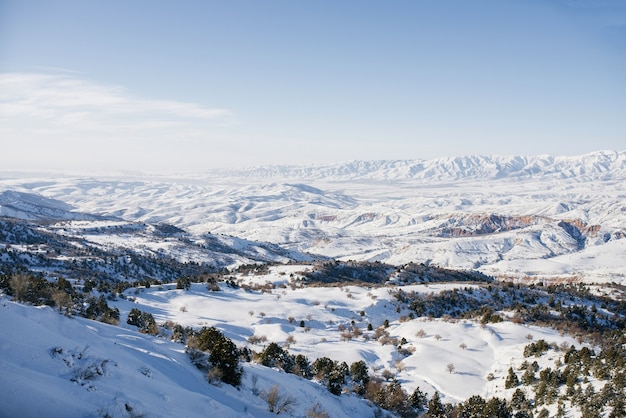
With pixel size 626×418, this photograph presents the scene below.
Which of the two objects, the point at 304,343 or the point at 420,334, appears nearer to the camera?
the point at 304,343

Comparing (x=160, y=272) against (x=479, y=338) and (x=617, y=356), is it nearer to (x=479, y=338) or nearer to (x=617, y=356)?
(x=479, y=338)

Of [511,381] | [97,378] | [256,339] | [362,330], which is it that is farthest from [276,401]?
[362,330]

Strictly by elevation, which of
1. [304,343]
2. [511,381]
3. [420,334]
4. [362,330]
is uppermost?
[511,381]

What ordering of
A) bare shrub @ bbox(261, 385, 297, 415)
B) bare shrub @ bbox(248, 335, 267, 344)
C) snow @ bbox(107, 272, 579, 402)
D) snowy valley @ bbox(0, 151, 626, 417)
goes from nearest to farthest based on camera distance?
1. snowy valley @ bbox(0, 151, 626, 417)
2. bare shrub @ bbox(261, 385, 297, 415)
3. snow @ bbox(107, 272, 579, 402)
4. bare shrub @ bbox(248, 335, 267, 344)

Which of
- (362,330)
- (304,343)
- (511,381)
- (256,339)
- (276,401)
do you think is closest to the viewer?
(276,401)

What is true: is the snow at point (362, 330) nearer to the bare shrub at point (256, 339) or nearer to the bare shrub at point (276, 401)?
the bare shrub at point (256, 339)

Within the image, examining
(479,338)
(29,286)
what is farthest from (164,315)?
(479,338)

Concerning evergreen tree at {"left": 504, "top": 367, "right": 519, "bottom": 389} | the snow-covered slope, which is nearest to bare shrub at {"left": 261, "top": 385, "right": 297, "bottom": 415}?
the snow-covered slope

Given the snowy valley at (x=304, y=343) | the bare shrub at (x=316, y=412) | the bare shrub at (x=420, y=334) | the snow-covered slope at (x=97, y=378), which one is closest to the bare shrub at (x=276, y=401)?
the snowy valley at (x=304, y=343)

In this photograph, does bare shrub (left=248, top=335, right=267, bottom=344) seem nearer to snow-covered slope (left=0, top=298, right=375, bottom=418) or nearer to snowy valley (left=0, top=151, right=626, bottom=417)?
snowy valley (left=0, top=151, right=626, bottom=417)

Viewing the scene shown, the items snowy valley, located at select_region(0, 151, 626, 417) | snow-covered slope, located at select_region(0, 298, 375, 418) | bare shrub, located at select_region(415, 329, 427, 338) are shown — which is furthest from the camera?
bare shrub, located at select_region(415, 329, 427, 338)

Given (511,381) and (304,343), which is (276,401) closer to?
(304,343)

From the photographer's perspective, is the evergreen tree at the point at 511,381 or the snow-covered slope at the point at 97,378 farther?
the evergreen tree at the point at 511,381
